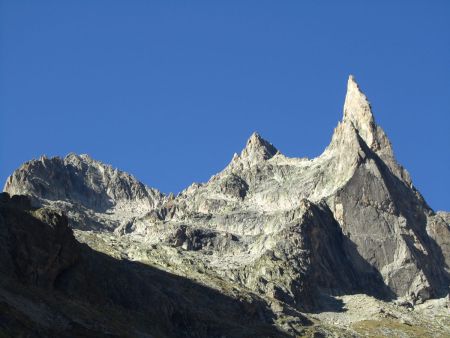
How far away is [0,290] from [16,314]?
48.4 ft

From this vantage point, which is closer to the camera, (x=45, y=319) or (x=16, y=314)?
(x=16, y=314)

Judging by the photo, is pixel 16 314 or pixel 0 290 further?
pixel 0 290

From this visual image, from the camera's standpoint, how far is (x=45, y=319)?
199 metres

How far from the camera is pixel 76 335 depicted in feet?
647

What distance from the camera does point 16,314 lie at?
186 meters

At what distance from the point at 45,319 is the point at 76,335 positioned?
7.00m

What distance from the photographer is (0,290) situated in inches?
7859

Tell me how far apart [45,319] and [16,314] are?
42.4 feet

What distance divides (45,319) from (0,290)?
34.7ft
